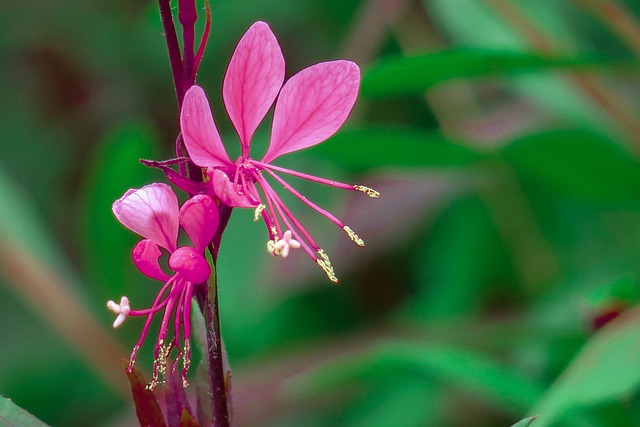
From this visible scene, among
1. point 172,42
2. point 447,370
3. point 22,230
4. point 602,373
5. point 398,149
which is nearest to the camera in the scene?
point 172,42

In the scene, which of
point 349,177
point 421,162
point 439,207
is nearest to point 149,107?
point 349,177

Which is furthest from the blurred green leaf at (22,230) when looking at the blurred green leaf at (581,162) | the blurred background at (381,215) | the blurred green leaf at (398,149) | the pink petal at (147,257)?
the pink petal at (147,257)

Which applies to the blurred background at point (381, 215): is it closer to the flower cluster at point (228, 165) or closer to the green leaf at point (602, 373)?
the green leaf at point (602, 373)

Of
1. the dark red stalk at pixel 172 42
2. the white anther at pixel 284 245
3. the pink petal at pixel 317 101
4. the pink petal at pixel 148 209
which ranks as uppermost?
the dark red stalk at pixel 172 42

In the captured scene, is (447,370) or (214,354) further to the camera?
(447,370)

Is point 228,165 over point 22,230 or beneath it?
beneath

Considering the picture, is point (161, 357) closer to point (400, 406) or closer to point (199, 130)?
point (199, 130)

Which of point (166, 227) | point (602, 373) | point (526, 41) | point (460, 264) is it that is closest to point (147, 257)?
point (166, 227)
